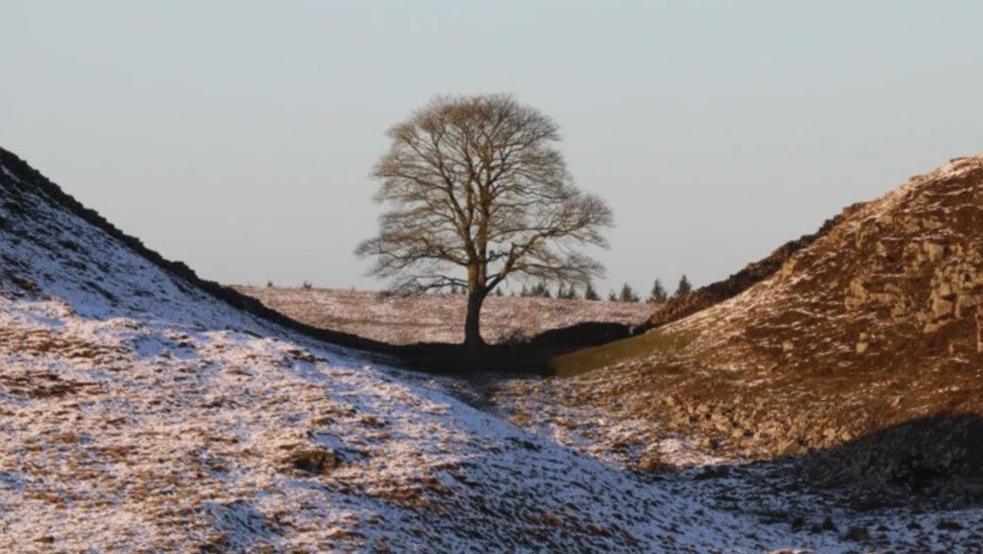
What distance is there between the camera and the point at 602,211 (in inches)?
2384

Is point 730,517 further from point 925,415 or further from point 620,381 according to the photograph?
point 620,381

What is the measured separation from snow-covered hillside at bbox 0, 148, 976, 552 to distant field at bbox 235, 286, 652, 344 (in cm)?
Answer: 3299

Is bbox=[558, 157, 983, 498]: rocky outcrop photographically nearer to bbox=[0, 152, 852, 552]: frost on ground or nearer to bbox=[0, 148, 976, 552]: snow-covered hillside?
bbox=[0, 148, 976, 552]: snow-covered hillside

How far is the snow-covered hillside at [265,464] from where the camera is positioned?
70.8 feet

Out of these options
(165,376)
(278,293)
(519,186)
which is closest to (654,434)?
(165,376)

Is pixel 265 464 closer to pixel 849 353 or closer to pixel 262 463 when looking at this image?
pixel 262 463

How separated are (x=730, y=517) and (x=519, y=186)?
32274mm

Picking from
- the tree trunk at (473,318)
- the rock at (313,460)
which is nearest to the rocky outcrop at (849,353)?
the tree trunk at (473,318)

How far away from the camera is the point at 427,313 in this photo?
72438 mm

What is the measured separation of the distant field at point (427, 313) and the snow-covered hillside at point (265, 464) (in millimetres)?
32989

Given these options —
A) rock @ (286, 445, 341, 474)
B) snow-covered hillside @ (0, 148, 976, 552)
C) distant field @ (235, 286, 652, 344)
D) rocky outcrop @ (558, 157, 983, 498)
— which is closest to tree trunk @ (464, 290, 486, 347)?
distant field @ (235, 286, 652, 344)

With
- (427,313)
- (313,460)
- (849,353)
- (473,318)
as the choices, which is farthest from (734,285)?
(313,460)

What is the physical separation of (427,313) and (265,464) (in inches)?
1905

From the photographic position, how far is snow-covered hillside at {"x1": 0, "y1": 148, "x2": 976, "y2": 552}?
2159cm
